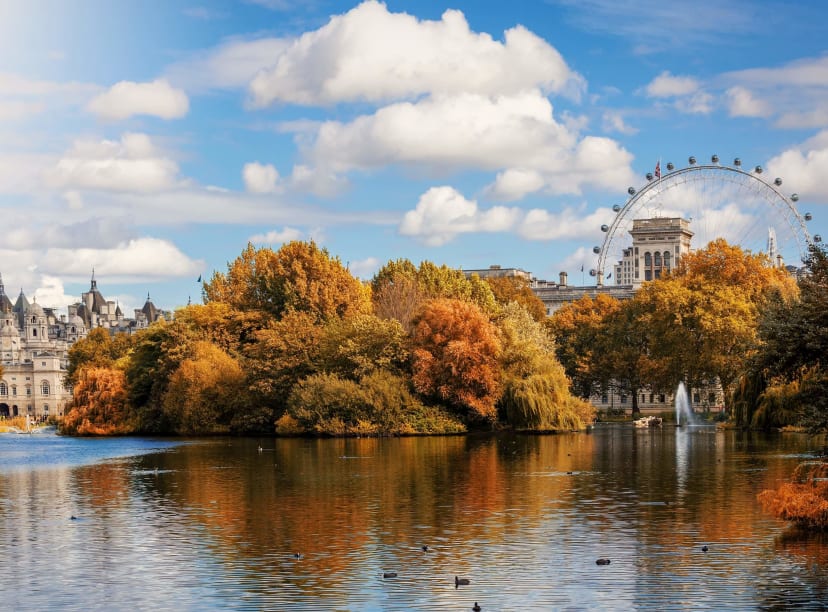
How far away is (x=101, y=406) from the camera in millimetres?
89312

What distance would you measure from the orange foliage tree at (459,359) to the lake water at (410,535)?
18734 millimetres

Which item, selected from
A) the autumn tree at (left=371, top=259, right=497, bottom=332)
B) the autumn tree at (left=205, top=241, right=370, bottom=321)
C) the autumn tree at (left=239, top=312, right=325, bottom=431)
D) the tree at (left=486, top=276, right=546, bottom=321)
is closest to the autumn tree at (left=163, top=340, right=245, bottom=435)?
the autumn tree at (left=239, top=312, right=325, bottom=431)

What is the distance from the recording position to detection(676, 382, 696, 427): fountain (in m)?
95.0

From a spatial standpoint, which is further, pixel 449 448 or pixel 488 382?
pixel 488 382

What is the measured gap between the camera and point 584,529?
99.5 ft

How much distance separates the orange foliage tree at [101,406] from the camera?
3477 inches

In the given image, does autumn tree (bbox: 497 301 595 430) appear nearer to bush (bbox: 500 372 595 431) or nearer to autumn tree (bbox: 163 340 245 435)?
bush (bbox: 500 372 595 431)

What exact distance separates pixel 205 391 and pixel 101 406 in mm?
12113

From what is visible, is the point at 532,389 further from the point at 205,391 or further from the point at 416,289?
the point at 205,391

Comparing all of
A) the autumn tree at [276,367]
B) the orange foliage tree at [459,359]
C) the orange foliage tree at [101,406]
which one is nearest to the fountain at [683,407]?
the orange foliage tree at [459,359]

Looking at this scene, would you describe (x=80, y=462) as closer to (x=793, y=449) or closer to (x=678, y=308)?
(x=793, y=449)

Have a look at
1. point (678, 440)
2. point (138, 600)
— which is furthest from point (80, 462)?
point (138, 600)

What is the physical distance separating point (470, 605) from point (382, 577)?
303 centimetres

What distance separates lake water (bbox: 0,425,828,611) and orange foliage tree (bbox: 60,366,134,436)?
117 ft
